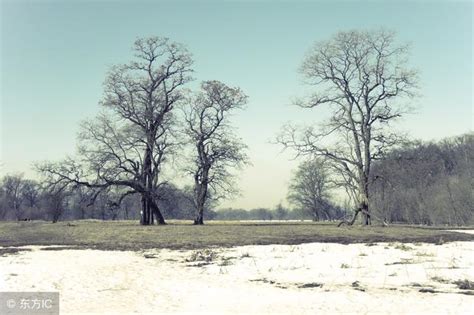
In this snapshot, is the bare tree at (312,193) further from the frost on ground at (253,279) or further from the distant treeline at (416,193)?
the frost on ground at (253,279)

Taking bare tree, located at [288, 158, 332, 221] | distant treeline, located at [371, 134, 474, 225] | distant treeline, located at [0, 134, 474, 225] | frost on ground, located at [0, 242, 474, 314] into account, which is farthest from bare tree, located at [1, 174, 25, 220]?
frost on ground, located at [0, 242, 474, 314]

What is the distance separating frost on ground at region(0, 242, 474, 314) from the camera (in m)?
8.70

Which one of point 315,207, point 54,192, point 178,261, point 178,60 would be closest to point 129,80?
point 178,60

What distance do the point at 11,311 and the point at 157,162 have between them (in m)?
32.1

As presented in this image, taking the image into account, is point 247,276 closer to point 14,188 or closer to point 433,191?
point 433,191

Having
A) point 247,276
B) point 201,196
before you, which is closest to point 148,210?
point 201,196

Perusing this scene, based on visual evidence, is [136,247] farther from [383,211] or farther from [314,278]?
[383,211]
